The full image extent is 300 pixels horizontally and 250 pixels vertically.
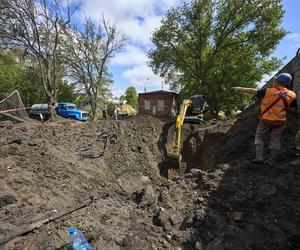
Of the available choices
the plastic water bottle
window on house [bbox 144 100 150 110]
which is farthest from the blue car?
the plastic water bottle

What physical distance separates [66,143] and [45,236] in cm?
372

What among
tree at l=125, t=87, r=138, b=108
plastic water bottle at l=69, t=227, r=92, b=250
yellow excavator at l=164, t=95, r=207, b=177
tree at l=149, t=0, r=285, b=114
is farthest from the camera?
tree at l=125, t=87, r=138, b=108

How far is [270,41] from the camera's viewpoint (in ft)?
54.5

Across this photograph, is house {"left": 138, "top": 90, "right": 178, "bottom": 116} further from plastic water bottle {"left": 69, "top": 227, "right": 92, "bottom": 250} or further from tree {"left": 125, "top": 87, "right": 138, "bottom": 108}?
tree {"left": 125, "top": 87, "right": 138, "bottom": 108}

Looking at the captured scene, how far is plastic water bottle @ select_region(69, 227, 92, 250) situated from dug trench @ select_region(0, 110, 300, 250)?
9 centimetres

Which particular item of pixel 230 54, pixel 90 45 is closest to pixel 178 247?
pixel 230 54

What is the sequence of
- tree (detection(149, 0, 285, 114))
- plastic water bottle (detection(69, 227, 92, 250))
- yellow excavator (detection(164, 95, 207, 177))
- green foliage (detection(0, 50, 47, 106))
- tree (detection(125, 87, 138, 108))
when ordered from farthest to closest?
tree (detection(125, 87, 138, 108))
green foliage (detection(0, 50, 47, 106))
tree (detection(149, 0, 285, 114))
yellow excavator (detection(164, 95, 207, 177))
plastic water bottle (detection(69, 227, 92, 250))

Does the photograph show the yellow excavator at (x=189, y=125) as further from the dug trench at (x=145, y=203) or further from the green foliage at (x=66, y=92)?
the green foliage at (x=66, y=92)

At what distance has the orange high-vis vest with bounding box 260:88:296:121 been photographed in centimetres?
346

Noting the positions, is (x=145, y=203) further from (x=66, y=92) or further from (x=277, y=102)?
(x=66, y=92)

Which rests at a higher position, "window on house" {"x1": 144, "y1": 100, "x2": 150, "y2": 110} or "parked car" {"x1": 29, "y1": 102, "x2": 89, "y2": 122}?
"window on house" {"x1": 144, "y1": 100, "x2": 150, "y2": 110}

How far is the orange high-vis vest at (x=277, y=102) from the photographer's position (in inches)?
136

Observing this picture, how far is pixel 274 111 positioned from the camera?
11.6 ft

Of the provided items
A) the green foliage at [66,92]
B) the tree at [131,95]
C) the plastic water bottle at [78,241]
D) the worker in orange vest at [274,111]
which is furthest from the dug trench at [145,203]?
the tree at [131,95]
